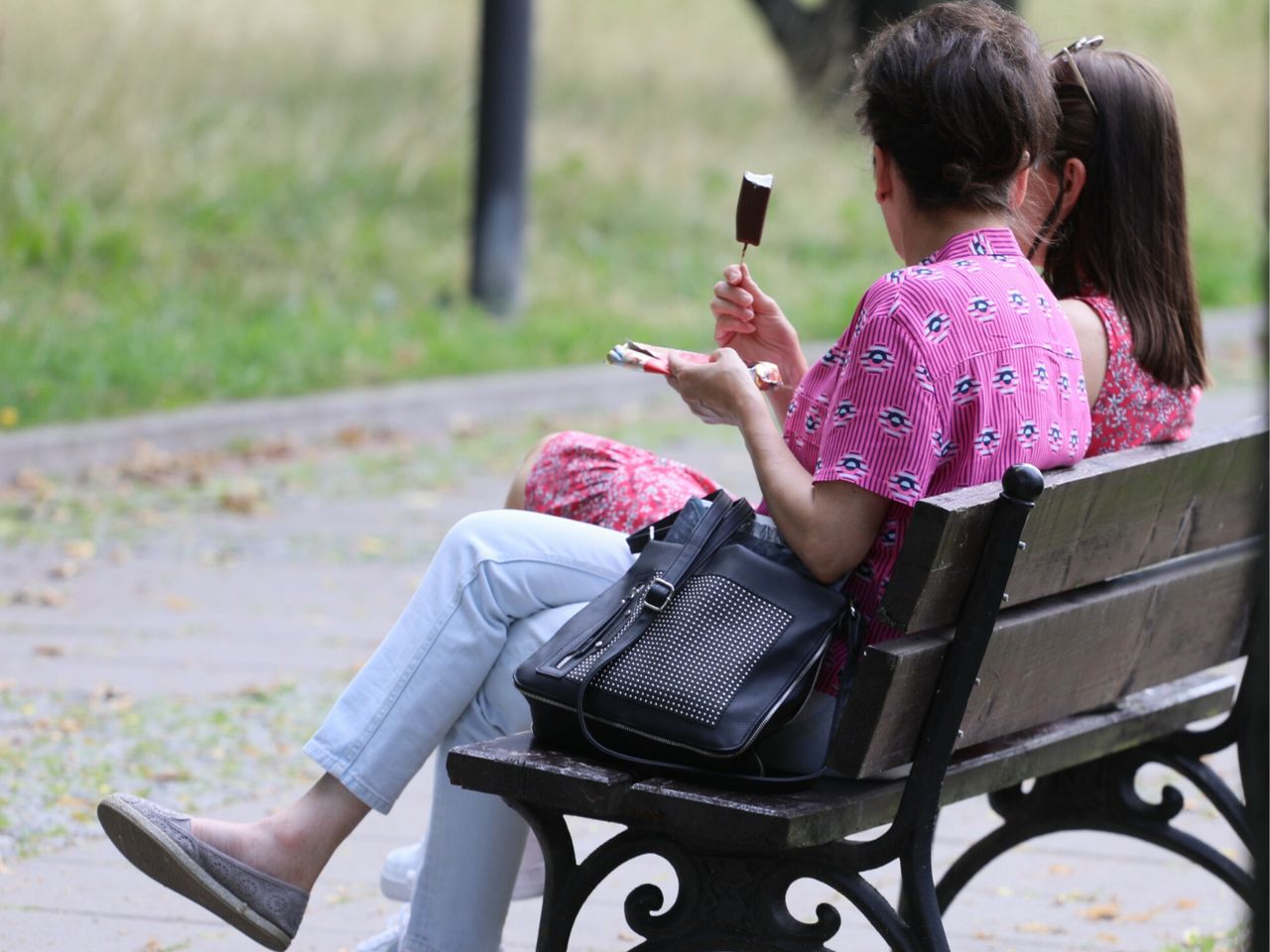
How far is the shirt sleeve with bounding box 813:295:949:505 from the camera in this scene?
2.33 m

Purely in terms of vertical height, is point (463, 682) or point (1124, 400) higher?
point (1124, 400)

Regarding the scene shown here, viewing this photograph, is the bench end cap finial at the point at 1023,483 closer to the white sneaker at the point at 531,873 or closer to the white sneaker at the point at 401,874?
the white sneaker at the point at 531,873

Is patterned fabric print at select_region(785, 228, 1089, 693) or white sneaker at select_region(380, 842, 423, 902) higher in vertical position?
patterned fabric print at select_region(785, 228, 1089, 693)

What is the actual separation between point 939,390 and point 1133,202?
809 millimetres

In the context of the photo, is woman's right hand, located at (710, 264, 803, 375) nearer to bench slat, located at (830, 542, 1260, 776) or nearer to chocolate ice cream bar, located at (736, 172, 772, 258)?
chocolate ice cream bar, located at (736, 172, 772, 258)

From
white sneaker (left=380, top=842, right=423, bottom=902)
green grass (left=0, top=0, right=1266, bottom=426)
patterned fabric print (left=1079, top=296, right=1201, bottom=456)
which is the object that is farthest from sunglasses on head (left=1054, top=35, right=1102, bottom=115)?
green grass (left=0, top=0, right=1266, bottom=426)

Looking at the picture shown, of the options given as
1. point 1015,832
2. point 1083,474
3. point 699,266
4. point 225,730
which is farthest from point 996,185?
point 699,266

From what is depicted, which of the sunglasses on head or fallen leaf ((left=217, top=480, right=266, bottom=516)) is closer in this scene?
the sunglasses on head

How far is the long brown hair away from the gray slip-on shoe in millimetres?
1533

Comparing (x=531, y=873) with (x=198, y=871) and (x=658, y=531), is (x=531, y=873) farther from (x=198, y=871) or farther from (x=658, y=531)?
(x=658, y=531)

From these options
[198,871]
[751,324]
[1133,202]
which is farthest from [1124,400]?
[198,871]

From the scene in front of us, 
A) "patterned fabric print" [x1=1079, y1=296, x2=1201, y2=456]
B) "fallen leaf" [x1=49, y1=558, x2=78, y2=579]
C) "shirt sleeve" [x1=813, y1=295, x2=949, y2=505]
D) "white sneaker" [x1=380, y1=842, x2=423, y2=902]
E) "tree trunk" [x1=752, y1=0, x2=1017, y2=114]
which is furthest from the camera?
"tree trunk" [x1=752, y1=0, x2=1017, y2=114]

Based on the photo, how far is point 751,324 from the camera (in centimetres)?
305

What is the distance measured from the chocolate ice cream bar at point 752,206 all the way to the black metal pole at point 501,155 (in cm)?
661
